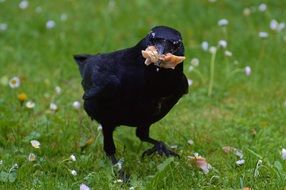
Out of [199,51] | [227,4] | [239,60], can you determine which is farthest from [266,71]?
[227,4]

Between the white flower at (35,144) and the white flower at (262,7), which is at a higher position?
the white flower at (262,7)

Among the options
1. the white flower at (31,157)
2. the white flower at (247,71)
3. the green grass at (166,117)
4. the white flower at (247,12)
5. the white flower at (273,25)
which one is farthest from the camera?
the white flower at (247,12)

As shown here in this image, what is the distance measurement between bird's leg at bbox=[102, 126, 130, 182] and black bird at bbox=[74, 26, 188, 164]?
16 millimetres

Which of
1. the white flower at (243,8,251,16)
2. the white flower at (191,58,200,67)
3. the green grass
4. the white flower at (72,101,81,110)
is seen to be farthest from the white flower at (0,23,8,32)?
the white flower at (243,8,251,16)

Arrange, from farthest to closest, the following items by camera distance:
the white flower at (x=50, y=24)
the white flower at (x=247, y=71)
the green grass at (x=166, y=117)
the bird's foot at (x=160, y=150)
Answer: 1. the white flower at (x=50, y=24)
2. the white flower at (x=247, y=71)
3. the bird's foot at (x=160, y=150)
4. the green grass at (x=166, y=117)

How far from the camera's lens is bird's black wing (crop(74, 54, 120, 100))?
15.1 feet

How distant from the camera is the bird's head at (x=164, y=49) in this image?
426 cm

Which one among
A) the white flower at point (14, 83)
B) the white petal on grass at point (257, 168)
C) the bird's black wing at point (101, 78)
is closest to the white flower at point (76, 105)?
the white flower at point (14, 83)

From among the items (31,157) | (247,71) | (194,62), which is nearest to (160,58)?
(31,157)

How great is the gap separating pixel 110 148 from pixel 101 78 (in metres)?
0.62

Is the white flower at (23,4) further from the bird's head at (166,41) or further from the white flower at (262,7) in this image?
the bird's head at (166,41)

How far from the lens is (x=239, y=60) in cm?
733

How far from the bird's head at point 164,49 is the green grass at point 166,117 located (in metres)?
0.67

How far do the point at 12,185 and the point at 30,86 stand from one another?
2.32 metres
